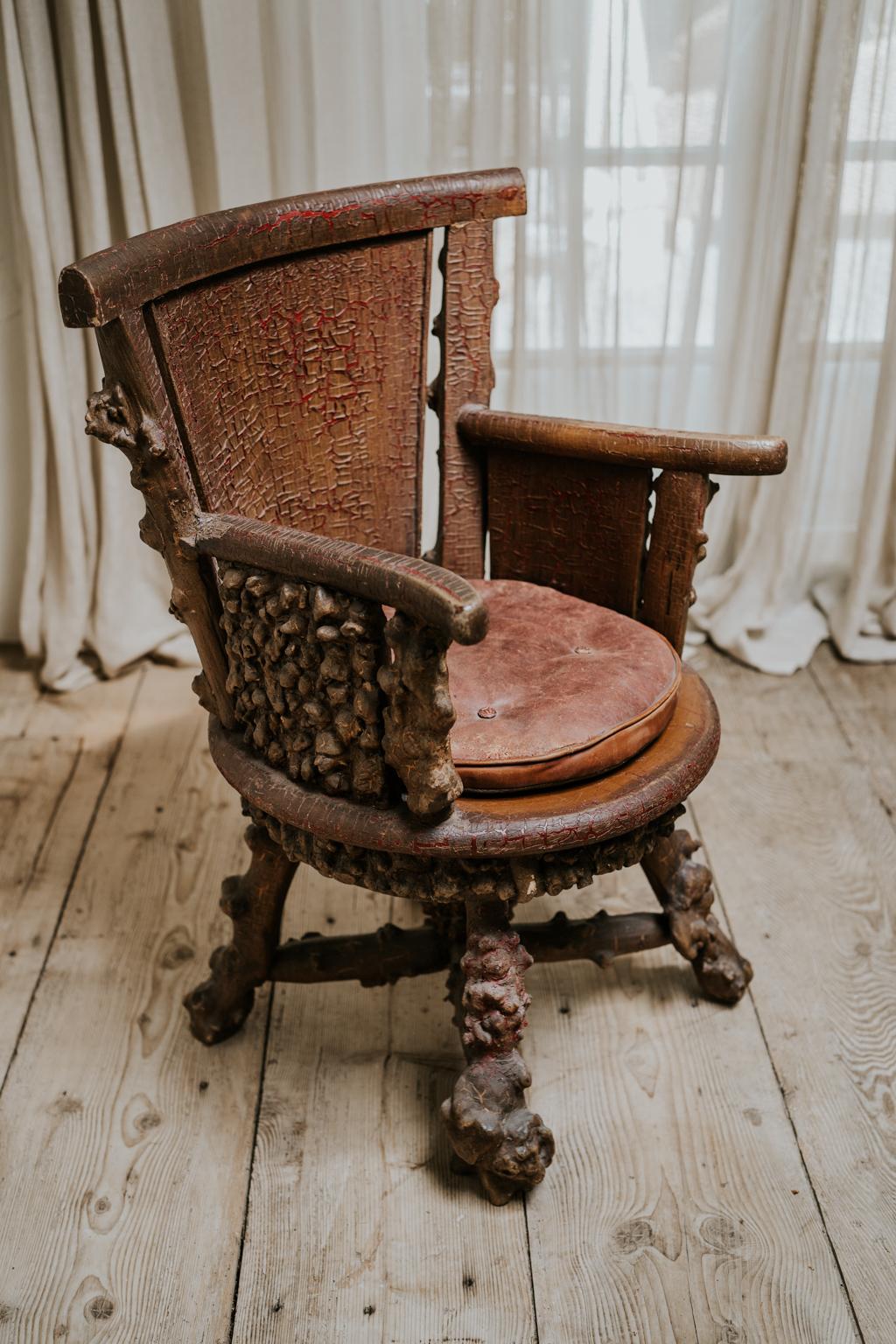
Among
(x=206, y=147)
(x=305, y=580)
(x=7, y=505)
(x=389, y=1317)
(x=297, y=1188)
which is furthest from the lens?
(x=7, y=505)

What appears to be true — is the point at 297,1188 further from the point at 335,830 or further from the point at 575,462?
the point at 575,462

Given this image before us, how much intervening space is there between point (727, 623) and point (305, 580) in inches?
63.3

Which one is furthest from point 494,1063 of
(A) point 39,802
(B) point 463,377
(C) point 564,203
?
(C) point 564,203

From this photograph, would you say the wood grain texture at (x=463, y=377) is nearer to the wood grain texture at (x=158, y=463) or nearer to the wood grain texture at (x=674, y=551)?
the wood grain texture at (x=674, y=551)

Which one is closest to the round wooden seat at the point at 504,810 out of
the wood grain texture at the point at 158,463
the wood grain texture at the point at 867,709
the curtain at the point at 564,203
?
the wood grain texture at the point at 158,463

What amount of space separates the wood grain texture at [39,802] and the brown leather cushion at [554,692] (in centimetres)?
86

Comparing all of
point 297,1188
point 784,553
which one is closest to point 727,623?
point 784,553

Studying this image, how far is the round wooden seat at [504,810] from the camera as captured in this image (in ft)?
4.42

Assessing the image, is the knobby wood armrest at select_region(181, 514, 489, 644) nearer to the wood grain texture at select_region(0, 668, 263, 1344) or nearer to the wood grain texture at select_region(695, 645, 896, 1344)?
the wood grain texture at select_region(0, 668, 263, 1344)

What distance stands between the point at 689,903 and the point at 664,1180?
0.36m

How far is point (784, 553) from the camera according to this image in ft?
8.82

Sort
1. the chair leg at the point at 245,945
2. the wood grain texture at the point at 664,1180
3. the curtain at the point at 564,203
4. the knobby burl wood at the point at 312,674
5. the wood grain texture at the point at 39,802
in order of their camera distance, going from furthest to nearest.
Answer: the curtain at the point at 564,203
the wood grain texture at the point at 39,802
the chair leg at the point at 245,945
the wood grain texture at the point at 664,1180
the knobby burl wood at the point at 312,674

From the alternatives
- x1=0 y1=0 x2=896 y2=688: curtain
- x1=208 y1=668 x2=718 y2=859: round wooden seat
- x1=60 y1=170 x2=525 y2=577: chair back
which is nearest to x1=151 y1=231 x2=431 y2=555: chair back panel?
x1=60 y1=170 x2=525 y2=577: chair back

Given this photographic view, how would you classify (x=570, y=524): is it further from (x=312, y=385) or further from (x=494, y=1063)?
(x=494, y=1063)
